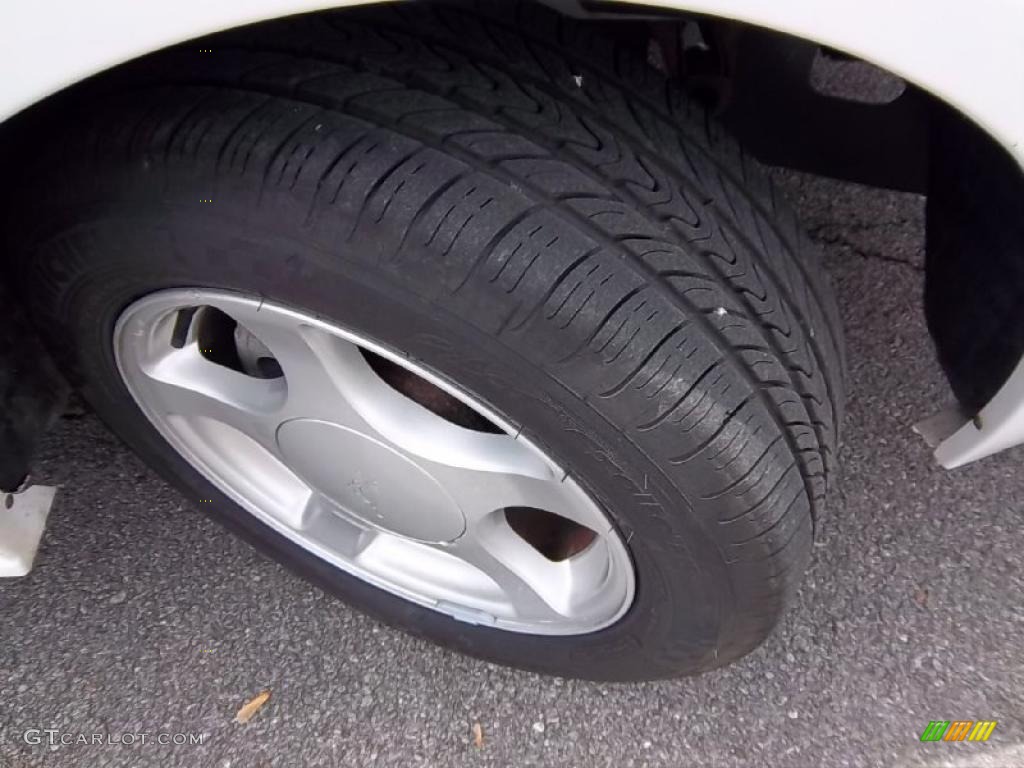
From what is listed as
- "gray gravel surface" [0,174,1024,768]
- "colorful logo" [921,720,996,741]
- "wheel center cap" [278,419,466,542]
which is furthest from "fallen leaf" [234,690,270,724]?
"colorful logo" [921,720,996,741]

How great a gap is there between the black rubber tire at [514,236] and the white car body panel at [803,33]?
212 mm

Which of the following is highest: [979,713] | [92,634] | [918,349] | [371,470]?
[918,349]

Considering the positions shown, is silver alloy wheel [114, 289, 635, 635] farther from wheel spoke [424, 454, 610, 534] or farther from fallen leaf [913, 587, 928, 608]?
fallen leaf [913, 587, 928, 608]

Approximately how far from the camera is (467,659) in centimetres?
162

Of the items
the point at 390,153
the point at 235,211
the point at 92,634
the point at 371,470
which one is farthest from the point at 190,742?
the point at 390,153

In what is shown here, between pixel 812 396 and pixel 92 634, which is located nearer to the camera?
pixel 812 396

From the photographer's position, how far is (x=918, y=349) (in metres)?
1.91

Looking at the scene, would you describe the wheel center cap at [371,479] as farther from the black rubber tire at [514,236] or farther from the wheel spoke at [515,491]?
the black rubber tire at [514,236]

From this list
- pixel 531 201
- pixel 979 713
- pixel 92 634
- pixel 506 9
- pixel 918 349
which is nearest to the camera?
pixel 531 201

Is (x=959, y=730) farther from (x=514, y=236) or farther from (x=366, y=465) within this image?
(x=514, y=236)

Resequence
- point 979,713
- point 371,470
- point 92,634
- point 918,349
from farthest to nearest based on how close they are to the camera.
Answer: point 918,349 → point 92,634 → point 979,713 → point 371,470

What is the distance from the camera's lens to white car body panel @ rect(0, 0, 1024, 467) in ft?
2.25

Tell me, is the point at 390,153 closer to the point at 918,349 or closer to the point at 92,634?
the point at 92,634

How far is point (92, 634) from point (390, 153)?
1197 millimetres
